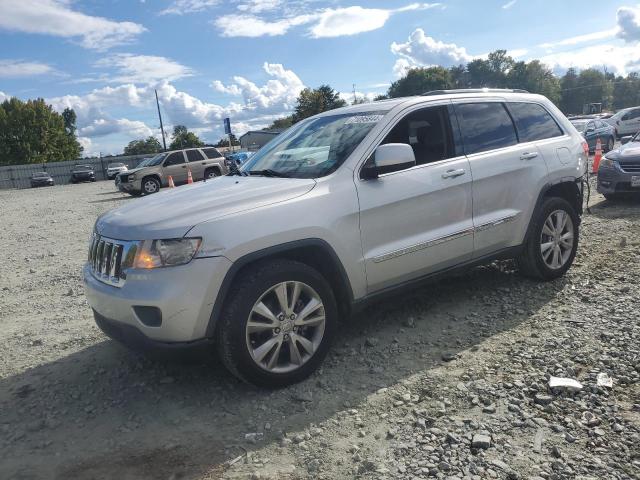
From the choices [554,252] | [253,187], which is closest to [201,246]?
[253,187]

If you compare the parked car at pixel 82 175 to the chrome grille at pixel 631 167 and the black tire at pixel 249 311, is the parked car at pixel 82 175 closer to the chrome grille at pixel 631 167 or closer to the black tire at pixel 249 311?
the chrome grille at pixel 631 167

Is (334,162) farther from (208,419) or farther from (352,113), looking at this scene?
(208,419)

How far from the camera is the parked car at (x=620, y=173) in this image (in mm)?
8852

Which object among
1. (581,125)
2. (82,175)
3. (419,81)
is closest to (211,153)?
(581,125)

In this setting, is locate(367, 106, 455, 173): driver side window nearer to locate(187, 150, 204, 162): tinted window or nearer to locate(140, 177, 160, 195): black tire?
locate(140, 177, 160, 195): black tire

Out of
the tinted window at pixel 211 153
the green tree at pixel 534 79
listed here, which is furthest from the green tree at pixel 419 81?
the tinted window at pixel 211 153

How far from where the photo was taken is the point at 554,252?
507 centimetres

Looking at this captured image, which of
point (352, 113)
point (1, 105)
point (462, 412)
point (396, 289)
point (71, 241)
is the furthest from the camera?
point (1, 105)

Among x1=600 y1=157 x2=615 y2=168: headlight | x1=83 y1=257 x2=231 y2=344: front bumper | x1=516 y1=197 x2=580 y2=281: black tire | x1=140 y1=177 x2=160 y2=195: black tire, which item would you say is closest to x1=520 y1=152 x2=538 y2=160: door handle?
x1=516 y1=197 x2=580 y2=281: black tire

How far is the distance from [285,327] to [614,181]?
7856 millimetres

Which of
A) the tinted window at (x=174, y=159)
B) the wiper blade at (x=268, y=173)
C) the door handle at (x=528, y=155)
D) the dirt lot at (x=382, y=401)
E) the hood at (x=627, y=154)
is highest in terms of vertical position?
the tinted window at (x=174, y=159)

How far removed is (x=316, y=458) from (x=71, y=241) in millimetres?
8273

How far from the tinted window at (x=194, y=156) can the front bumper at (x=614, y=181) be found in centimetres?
1660

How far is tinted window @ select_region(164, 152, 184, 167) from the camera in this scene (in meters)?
21.9
